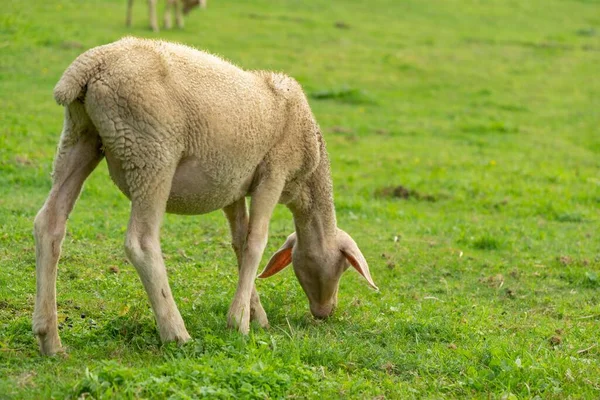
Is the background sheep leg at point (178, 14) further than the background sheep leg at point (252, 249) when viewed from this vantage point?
Yes

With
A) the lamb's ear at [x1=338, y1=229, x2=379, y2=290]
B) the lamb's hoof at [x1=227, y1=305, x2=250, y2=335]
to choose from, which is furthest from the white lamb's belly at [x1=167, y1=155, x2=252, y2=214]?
the lamb's ear at [x1=338, y1=229, x2=379, y2=290]

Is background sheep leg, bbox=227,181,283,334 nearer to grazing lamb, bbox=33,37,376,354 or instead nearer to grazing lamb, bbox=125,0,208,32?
grazing lamb, bbox=33,37,376,354

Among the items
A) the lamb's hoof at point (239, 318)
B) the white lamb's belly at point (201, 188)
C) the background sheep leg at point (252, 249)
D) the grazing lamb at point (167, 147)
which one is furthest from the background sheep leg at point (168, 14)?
the lamb's hoof at point (239, 318)

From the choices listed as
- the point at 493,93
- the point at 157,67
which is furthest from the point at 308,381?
the point at 493,93

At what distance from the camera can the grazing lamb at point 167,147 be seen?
5.50m

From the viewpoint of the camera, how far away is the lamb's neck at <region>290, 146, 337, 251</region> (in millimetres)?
7184

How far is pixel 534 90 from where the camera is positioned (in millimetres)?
20250

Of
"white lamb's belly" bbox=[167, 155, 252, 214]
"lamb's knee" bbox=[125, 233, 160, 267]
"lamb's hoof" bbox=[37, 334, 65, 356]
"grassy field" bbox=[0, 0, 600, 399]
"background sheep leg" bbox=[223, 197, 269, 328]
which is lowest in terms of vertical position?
"grassy field" bbox=[0, 0, 600, 399]

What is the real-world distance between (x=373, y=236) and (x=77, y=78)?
5261mm

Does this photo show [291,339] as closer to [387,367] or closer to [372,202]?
[387,367]

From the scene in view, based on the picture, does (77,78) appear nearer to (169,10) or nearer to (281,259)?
(281,259)

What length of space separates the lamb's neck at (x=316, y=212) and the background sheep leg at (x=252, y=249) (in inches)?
22.0

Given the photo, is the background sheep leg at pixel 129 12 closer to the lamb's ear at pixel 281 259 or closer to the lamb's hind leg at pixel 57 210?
the lamb's ear at pixel 281 259

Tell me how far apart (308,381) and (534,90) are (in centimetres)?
1602
